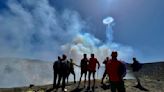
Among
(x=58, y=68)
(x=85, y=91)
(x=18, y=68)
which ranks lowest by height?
(x=85, y=91)

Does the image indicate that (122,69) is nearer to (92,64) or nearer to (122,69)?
(122,69)

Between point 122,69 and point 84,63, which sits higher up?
point 84,63

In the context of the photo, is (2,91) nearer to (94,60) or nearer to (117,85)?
(94,60)

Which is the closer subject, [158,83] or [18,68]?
[158,83]

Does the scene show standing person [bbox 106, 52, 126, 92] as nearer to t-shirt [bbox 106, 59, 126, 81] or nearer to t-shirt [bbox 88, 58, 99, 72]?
t-shirt [bbox 106, 59, 126, 81]

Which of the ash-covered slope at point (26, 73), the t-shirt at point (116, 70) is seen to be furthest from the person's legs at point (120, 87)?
the ash-covered slope at point (26, 73)

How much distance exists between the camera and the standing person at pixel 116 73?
50.9ft

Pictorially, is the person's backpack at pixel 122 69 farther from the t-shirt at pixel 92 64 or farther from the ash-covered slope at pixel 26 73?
the ash-covered slope at pixel 26 73

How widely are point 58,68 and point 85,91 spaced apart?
8.50ft

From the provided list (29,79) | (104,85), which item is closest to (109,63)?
(104,85)

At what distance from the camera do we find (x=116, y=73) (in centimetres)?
1562

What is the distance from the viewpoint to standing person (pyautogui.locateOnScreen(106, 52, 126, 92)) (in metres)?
15.5

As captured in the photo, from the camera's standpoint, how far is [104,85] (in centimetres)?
2522

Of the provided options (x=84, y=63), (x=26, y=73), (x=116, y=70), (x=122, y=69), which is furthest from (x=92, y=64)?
(x=26, y=73)
